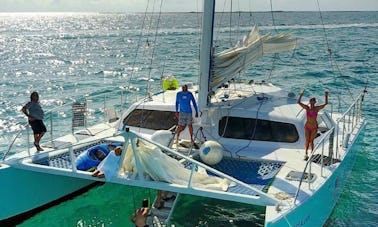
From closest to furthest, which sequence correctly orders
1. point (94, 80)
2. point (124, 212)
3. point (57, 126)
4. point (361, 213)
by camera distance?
point (124, 212), point (361, 213), point (57, 126), point (94, 80)

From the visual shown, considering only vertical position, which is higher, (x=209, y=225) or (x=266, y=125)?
(x=266, y=125)

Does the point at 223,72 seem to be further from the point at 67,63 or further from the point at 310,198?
the point at 67,63

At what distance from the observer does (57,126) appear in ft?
62.0

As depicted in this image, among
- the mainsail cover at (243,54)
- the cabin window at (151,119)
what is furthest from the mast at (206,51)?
the cabin window at (151,119)

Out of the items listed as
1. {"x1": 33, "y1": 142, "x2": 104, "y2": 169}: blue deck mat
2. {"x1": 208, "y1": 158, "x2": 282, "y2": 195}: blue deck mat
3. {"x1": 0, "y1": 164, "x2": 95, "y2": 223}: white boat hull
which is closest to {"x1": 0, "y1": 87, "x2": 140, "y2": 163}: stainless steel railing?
{"x1": 0, "y1": 164, "x2": 95, "y2": 223}: white boat hull

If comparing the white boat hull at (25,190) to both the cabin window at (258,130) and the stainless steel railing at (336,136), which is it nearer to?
the cabin window at (258,130)

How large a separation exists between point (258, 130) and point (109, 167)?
13.3ft

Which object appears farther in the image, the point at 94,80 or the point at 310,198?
the point at 94,80

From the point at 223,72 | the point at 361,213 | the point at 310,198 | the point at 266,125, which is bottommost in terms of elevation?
the point at 361,213

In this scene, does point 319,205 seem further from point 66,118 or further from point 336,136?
point 66,118

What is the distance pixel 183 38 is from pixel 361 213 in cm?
4922

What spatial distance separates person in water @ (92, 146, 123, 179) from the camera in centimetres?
849

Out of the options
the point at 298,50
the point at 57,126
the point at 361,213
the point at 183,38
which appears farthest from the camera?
the point at 183,38

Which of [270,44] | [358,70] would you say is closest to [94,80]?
[358,70]
